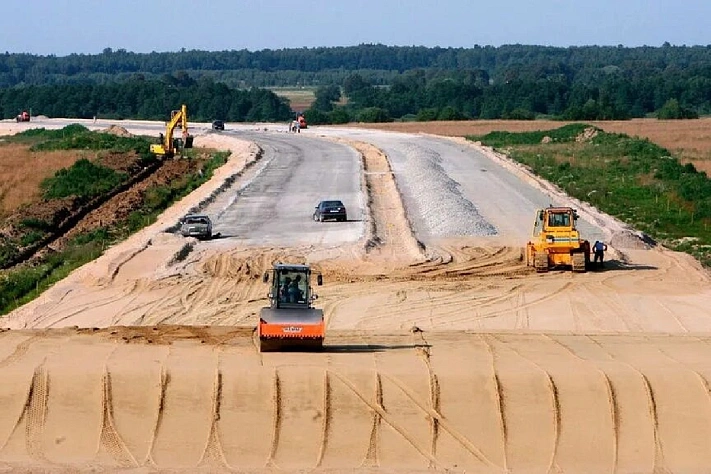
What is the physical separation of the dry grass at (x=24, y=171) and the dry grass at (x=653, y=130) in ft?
138

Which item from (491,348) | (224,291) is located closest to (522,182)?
(224,291)

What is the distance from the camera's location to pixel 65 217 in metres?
61.6

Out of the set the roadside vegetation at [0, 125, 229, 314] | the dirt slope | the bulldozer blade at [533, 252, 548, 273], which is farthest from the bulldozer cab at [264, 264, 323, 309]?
the bulldozer blade at [533, 252, 548, 273]

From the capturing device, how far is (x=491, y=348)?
29734 millimetres

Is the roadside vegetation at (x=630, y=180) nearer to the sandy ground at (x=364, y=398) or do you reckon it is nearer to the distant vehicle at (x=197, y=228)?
the distant vehicle at (x=197, y=228)

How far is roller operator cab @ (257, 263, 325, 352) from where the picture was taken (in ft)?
89.7

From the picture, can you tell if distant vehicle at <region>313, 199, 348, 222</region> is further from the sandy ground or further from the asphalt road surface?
the sandy ground

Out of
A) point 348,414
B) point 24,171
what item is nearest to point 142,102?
point 24,171

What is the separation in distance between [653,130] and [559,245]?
8332cm

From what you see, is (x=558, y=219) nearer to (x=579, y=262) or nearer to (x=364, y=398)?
(x=579, y=262)

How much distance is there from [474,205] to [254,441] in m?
38.8

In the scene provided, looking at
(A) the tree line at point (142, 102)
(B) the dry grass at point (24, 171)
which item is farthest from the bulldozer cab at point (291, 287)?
(A) the tree line at point (142, 102)

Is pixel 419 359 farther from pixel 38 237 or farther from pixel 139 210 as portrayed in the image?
pixel 139 210

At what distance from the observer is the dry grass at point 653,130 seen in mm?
95738
